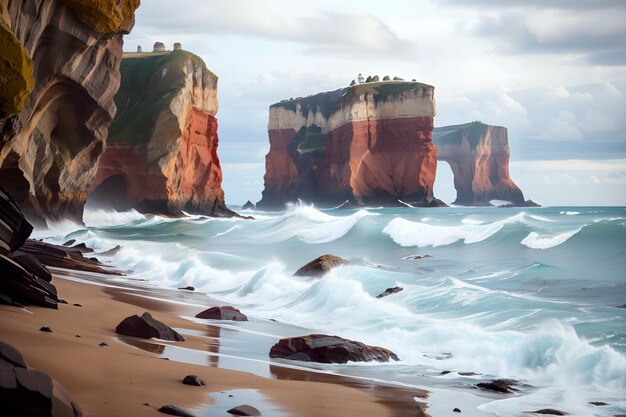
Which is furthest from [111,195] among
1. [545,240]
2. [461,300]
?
[461,300]

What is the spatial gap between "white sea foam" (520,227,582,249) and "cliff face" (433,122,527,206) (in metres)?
114

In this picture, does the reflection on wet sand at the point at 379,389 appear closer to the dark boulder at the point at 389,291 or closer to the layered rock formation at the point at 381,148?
the dark boulder at the point at 389,291

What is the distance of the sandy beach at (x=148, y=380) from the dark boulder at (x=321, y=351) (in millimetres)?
798

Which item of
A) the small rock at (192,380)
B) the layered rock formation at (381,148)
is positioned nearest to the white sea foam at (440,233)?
the small rock at (192,380)

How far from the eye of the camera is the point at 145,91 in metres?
63.9

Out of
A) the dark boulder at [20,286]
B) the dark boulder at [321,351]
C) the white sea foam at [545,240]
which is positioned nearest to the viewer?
the dark boulder at [20,286]

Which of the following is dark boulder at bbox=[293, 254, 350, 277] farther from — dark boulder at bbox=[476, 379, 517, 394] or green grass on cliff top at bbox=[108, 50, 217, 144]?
green grass on cliff top at bbox=[108, 50, 217, 144]

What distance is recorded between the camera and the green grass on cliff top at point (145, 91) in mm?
58969

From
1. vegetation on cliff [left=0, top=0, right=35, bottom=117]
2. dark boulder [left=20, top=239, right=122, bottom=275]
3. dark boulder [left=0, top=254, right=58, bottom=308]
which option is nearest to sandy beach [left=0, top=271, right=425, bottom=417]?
dark boulder [left=0, top=254, right=58, bottom=308]

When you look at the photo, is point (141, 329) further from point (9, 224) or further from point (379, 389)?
point (379, 389)

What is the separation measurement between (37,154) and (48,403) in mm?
24273

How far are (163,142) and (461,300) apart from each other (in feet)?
155

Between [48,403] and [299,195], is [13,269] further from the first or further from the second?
[299,195]

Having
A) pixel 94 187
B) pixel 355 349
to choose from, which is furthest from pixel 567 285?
pixel 94 187
